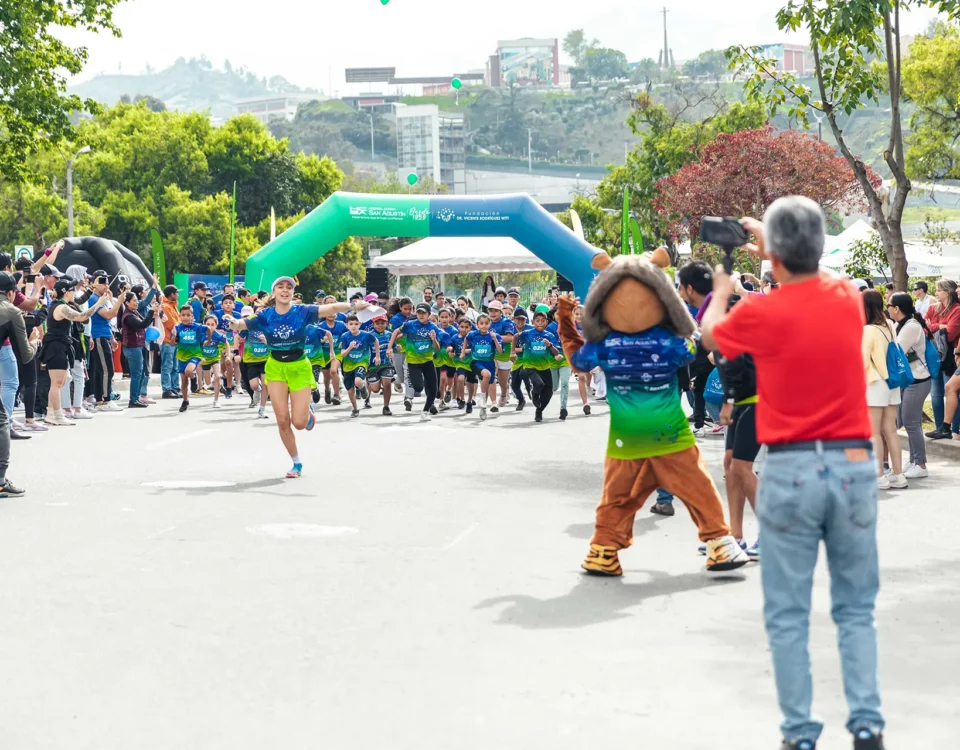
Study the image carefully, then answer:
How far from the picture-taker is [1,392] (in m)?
15.6

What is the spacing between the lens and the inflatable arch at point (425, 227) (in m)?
30.0

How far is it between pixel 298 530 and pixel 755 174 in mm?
44159

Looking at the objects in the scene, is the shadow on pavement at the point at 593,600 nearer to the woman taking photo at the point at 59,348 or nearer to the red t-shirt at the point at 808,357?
the red t-shirt at the point at 808,357

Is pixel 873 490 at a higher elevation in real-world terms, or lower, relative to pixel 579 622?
higher

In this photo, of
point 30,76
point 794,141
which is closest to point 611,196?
point 794,141

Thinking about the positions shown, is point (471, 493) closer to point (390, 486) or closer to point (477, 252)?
point (390, 486)

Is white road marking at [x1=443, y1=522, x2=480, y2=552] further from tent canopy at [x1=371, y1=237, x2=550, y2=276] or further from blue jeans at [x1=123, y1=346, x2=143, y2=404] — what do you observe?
tent canopy at [x1=371, y1=237, x2=550, y2=276]

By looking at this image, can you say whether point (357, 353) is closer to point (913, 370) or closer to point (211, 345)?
point (211, 345)

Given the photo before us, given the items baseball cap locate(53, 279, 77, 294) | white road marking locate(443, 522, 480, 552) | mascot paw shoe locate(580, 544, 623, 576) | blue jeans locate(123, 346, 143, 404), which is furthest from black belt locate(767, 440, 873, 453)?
blue jeans locate(123, 346, 143, 404)

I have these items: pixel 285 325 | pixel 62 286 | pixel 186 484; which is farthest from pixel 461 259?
pixel 186 484

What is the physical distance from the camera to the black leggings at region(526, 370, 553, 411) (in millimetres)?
19656

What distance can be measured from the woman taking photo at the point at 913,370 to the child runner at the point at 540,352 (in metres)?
7.39

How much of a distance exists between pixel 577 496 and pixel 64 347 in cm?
893

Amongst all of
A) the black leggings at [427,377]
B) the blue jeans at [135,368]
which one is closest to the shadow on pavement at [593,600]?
the black leggings at [427,377]
